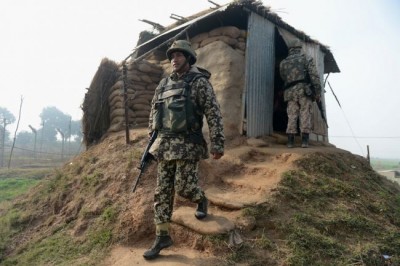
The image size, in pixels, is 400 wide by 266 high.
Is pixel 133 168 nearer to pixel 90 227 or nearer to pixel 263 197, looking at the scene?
pixel 90 227

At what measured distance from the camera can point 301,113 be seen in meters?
5.88

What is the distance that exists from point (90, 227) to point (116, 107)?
11.0ft

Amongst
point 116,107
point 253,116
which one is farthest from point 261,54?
point 116,107

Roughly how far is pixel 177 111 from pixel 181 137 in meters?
0.27

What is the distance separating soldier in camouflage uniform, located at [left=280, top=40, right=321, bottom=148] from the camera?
582 cm

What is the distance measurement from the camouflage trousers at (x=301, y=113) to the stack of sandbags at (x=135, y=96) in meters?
3.16

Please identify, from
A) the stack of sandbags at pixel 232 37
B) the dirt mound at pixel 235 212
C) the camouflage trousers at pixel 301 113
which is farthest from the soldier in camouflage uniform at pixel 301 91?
the stack of sandbags at pixel 232 37

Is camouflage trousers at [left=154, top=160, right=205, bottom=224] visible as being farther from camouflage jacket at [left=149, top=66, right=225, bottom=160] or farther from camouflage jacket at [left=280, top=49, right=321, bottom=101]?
camouflage jacket at [left=280, top=49, right=321, bottom=101]

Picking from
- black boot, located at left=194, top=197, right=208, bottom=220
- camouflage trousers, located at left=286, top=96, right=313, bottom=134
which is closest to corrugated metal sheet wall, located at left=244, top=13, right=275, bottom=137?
camouflage trousers, located at left=286, top=96, right=313, bottom=134

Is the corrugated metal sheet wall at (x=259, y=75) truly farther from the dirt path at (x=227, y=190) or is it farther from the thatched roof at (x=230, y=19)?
the dirt path at (x=227, y=190)

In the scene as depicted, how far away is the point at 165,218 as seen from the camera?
3.17 metres

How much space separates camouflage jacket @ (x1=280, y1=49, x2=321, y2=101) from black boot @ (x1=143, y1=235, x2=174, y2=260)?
390 cm

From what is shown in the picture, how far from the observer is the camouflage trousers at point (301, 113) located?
19.0 ft

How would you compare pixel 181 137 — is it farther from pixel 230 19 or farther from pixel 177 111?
pixel 230 19
